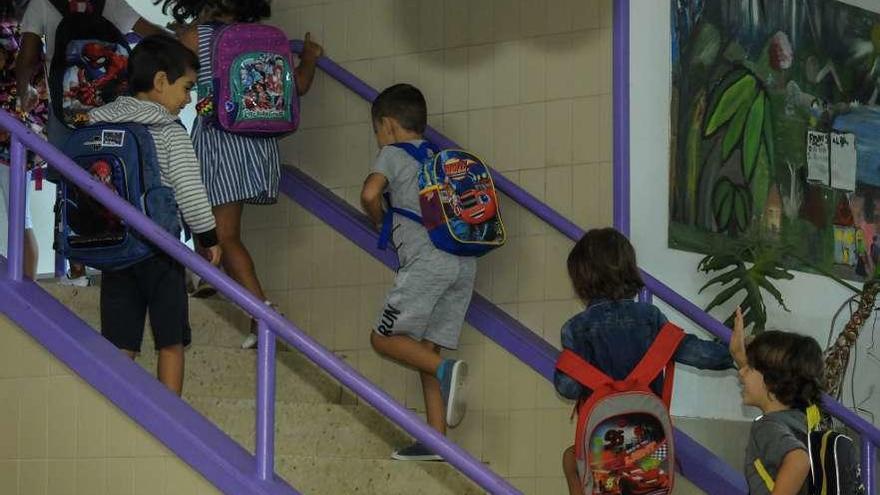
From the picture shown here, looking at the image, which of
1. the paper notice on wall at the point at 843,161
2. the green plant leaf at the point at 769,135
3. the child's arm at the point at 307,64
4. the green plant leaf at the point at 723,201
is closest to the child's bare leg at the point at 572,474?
the green plant leaf at the point at 723,201

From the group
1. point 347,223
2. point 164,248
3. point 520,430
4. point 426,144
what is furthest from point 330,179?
point 164,248

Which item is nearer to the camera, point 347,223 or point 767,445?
point 767,445

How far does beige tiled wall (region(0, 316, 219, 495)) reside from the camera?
17.7ft

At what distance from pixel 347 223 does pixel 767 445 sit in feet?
10.1

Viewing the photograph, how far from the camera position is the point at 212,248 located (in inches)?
235

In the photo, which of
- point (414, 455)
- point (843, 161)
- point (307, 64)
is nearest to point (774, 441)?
point (414, 455)

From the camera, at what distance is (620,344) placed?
218 inches

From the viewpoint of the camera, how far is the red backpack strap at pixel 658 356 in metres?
5.46

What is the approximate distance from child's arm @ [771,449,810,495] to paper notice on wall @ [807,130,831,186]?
3202mm

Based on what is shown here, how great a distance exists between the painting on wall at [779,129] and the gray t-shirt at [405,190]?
4.00 ft

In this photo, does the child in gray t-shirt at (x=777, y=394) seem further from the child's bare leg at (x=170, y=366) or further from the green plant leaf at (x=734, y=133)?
the green plant leaf at (x=734, y=133)

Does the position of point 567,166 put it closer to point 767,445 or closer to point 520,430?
point 520,430

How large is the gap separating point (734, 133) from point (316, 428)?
8.14ft

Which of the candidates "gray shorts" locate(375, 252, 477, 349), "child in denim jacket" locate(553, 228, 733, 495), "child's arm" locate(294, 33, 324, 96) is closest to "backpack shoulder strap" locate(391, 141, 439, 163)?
"gray shorts" locate(375, 252, 477, 349)
